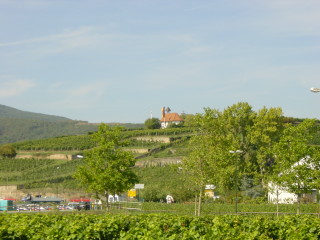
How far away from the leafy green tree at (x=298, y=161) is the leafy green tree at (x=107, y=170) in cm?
1259

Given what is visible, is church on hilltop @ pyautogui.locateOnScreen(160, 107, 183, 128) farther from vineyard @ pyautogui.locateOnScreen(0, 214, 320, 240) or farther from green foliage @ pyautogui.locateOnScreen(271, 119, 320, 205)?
vineyard @ pyautogui.locateOnScreen(0, 214, 320, 240)

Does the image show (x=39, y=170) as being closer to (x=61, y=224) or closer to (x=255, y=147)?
(x=255, y=147)

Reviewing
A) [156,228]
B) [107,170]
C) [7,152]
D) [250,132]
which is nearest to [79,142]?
[7,152]

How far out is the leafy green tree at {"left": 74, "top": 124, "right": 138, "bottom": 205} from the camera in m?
50.0

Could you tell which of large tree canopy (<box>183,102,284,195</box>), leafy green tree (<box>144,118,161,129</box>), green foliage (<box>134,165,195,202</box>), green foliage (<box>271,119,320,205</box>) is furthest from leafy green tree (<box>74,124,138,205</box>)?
leafy green tree (<box>144,118,161,129</box>)

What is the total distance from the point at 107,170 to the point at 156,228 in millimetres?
30677

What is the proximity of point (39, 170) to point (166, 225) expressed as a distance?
85.0m

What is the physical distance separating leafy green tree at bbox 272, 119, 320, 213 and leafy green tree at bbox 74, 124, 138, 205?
1259 cm

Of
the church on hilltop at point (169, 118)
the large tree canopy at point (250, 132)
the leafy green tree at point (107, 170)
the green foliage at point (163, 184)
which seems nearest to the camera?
the leafy green tree at point (107, 170)

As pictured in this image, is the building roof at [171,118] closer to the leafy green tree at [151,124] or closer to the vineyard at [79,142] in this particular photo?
the leafy green tree at [151,124]

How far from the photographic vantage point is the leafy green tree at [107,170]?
4997 centimetres

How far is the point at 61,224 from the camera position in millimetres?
20234

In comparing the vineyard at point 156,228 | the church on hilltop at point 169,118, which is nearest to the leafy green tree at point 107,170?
the vineyard at point 156,228

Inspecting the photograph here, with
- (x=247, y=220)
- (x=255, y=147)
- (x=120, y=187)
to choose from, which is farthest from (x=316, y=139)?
(x=247, y=220)
